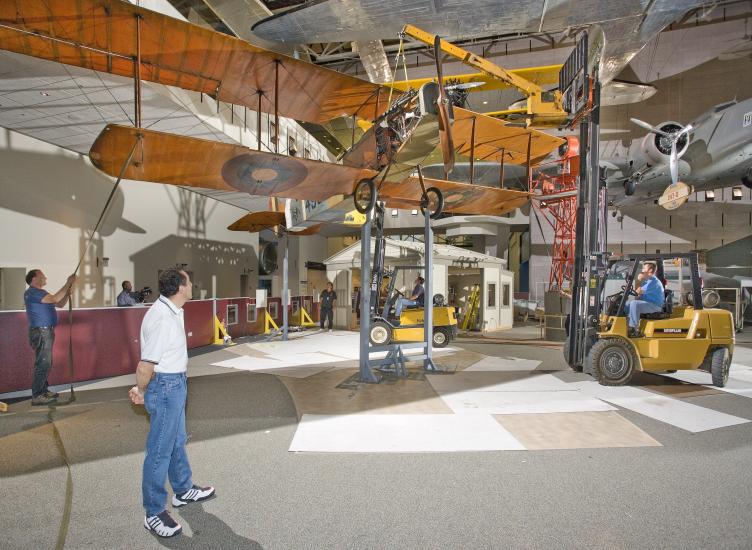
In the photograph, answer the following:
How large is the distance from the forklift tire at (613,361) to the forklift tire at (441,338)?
494 centimetres

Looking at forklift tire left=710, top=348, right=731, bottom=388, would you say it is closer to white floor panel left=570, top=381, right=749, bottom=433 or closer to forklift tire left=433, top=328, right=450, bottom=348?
white floor panel left=570, top=381, right=749, bottom=433

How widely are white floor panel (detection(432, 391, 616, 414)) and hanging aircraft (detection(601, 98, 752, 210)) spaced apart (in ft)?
27.7

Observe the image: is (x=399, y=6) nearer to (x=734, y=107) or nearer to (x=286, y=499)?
(x=734, y=107)

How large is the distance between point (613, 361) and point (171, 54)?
917cm

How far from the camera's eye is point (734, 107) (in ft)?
45.1

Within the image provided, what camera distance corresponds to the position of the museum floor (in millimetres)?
2770

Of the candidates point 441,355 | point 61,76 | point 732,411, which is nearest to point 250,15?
point 61,76

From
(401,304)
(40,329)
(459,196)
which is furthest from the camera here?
(401,304)

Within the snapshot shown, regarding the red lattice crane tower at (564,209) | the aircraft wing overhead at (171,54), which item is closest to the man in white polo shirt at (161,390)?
the aircraft wing overhead at (171,54)

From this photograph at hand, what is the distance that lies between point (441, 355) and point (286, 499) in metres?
7.44

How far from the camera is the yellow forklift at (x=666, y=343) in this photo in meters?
6.82

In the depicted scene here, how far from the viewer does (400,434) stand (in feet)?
15.5

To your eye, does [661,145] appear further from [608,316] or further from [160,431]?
[160,431]

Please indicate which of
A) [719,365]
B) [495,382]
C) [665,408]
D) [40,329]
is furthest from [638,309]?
[40,329]
